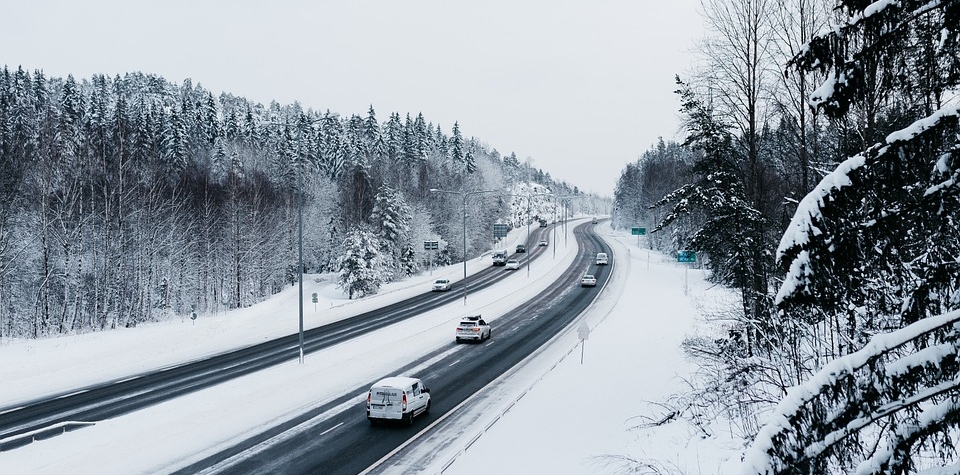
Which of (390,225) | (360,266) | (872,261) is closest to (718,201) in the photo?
(872,261)

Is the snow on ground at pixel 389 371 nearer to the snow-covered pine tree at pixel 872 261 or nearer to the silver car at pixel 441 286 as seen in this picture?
the snow-covered pine tree at pixel 872 261

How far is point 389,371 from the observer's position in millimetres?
30031

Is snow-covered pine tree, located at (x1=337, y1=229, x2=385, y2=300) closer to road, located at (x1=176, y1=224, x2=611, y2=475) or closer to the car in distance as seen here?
road, located at (x1=176, y1=224, x2=611, y2=475)

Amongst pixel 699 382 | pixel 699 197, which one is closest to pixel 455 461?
pixel 699 382

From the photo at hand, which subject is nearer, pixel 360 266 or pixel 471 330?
pixel 471 330

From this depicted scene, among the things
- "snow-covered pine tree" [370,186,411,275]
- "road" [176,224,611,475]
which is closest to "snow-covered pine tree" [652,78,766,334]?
"road" [176,224,611,475]

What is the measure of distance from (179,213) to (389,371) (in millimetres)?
38811

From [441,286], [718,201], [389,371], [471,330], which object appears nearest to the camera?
[718,201]

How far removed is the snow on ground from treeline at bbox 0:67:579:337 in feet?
30.7

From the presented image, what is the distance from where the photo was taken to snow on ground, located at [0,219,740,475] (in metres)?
17.0

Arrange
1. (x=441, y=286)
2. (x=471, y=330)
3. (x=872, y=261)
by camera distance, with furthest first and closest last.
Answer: (x=441, y=286)
(x=471, y=330)
(x=872, y=261)

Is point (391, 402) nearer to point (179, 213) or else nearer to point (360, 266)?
point (360, 266)

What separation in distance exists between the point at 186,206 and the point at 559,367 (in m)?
47.0

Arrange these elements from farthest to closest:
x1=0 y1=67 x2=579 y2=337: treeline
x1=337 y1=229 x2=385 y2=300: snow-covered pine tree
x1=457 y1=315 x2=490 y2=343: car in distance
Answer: x1=337 y1=229 x2=385 y2=300: snow-covered pine tree
x1=0 y1=67 x2=579 y2=337: treeline
x1=457 y1=315 x2=490 y2=343: car in distance
